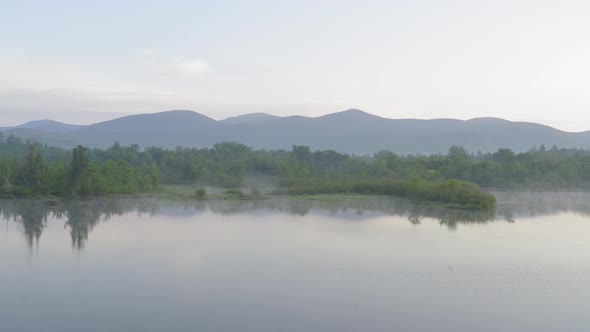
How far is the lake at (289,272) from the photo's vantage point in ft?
33.1

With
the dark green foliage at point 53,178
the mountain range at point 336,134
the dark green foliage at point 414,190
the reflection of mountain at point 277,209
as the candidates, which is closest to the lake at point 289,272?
the reflection of mountain at point 277,209

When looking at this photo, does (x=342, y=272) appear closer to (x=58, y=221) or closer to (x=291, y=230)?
(x=291, y=230)

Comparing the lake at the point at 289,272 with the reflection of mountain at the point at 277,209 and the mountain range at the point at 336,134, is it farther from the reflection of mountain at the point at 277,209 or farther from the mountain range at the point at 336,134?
the mountain range at the point at 336,134

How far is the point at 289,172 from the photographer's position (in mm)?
42250

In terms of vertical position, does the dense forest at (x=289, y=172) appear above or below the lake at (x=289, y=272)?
above

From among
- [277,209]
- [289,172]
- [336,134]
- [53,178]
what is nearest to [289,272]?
[277,209]

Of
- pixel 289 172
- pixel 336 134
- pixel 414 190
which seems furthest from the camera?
pixel 336 134

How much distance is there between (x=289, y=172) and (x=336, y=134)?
112 meters

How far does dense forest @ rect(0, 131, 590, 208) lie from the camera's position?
29.1 metres

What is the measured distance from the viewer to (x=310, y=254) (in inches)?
622

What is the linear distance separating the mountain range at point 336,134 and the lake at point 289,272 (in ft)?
349

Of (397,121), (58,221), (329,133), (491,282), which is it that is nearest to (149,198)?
(58,221)

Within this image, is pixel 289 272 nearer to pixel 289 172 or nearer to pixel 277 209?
pixel 277 209

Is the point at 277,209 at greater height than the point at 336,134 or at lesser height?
lesser
